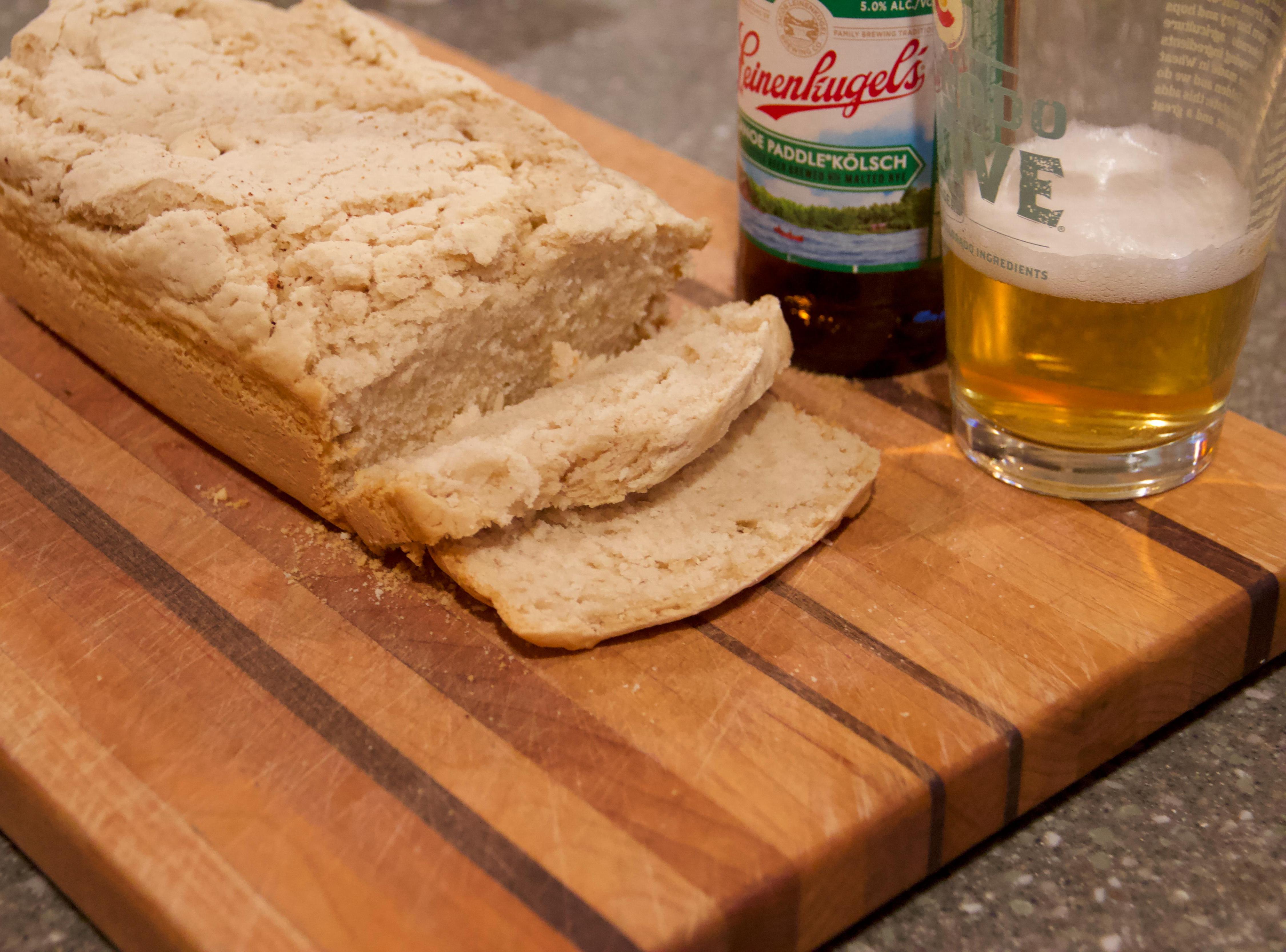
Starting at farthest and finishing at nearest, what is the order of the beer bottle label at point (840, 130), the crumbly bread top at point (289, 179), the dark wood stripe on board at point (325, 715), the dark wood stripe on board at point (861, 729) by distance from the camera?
the beer bottle label at point (840, 130)
the crumbly bread top at point (289, 179)
the dark wood stripe on board at point (861, 729)
the dark wood stripe on board at point (325, 715)

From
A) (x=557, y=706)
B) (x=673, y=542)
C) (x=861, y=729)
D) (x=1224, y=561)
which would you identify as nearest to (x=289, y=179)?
(x=673, y=542)

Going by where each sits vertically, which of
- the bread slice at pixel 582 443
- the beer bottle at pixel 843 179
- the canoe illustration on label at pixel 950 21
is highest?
the canoe illustration on label at pixel 950 21

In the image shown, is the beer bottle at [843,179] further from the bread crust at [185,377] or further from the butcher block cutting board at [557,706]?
the bread crust at [185,377]

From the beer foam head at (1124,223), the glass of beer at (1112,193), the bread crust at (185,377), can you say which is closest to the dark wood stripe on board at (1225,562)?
the glass of beer at (1112,193)

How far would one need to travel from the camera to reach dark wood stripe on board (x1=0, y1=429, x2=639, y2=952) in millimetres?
1486

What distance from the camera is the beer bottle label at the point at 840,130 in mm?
2094

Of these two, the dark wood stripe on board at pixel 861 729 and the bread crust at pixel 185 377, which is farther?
the bread crust at pixel 185 377

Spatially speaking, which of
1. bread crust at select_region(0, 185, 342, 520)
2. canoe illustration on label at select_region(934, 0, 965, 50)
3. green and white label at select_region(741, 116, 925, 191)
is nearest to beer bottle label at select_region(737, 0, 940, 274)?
green and white label at select_region(741, 116, 925, 191)

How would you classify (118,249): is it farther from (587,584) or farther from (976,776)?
(976,776)

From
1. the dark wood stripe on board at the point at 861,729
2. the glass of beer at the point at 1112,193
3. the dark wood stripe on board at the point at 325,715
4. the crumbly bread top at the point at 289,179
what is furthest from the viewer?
the crumbly bread top at the point at 289,179

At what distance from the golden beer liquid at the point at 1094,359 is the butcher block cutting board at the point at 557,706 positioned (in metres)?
0.14

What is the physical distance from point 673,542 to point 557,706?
36 centimetres

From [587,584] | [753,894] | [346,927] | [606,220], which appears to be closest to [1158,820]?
[753,894]

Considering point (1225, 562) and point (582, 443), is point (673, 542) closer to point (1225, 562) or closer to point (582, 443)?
point (582, 443)
